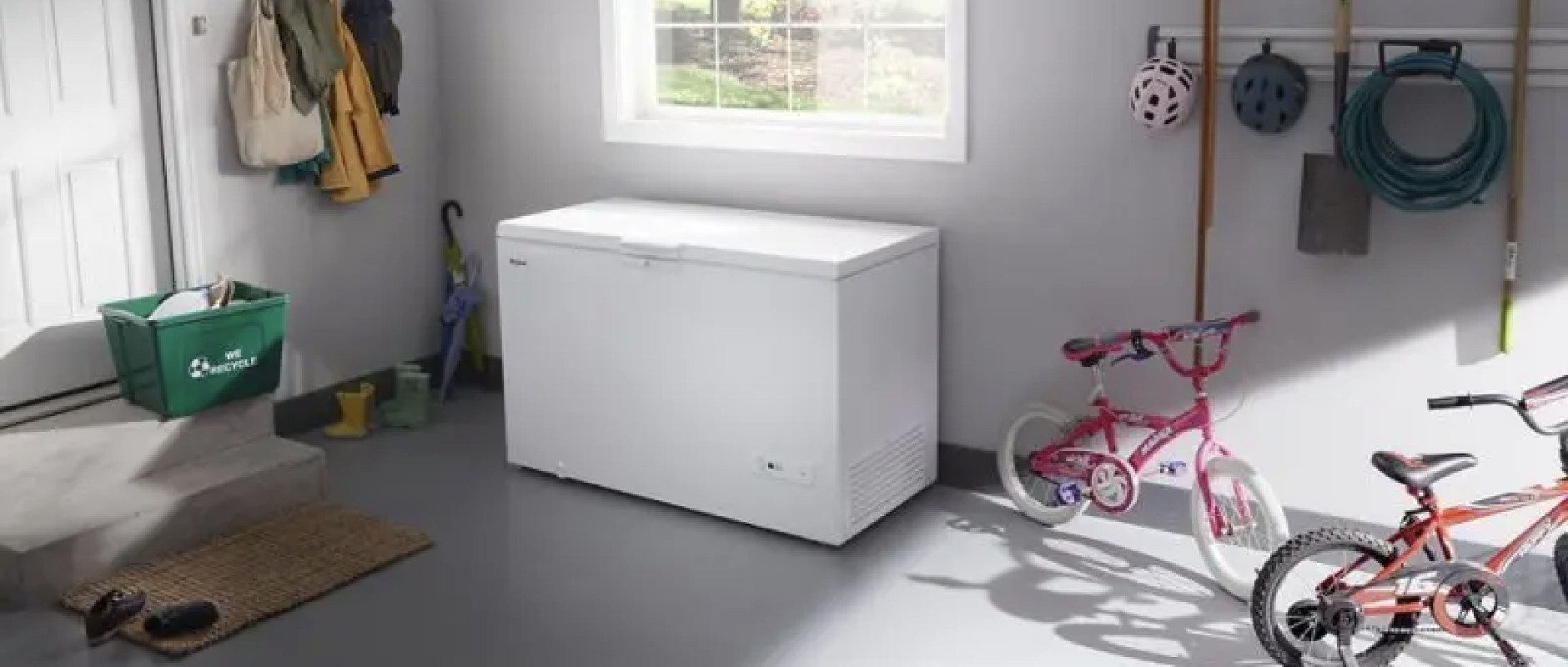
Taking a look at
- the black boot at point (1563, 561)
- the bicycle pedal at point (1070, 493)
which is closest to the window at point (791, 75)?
the bicycle pedal at point (1070, 493)

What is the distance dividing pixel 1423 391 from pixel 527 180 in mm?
3140

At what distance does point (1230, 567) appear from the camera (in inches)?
157

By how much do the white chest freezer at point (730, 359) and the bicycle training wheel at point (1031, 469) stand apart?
0.88ft

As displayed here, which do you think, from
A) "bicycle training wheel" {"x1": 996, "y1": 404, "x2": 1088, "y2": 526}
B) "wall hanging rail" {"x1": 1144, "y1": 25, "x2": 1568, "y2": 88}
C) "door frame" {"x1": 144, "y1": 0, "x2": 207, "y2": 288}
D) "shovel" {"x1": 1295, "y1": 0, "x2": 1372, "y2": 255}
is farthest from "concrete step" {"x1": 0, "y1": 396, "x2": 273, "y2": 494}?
"shovel" {"x1": 1295, "y1": 0, "x2": 1372, "y2": 255}

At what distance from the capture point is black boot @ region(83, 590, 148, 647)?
12.4 ft

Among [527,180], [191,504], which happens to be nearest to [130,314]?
[191,504]

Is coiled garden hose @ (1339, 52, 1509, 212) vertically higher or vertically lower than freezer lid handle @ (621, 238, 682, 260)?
higher

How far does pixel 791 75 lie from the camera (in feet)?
16.7

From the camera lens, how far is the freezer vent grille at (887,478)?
440 centimetres

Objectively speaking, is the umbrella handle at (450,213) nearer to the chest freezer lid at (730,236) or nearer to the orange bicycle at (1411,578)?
the chest freezer lid at (730,236)

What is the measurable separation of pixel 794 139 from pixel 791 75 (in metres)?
0.25

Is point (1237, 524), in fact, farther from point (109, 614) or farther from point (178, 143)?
point (178, 143)

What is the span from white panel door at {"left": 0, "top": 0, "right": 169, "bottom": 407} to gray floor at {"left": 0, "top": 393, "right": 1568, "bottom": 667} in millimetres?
989

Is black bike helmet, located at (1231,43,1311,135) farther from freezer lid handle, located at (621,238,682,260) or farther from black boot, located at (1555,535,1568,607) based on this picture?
freezer lid handle, located at (621,238,682,260)
